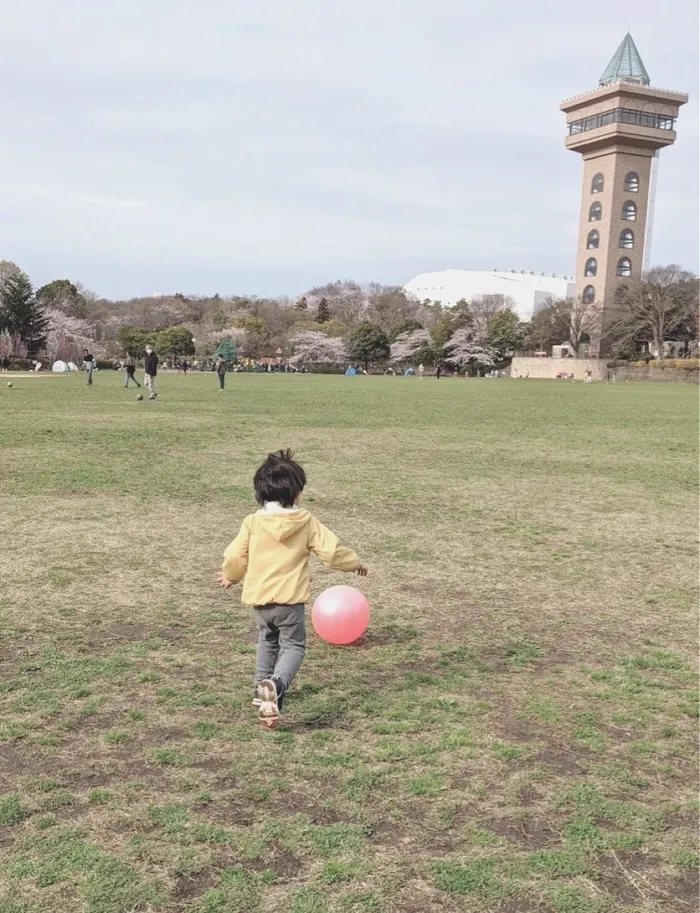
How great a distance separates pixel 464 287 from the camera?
146125mm

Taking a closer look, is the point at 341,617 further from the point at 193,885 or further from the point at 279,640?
the point at 193,885

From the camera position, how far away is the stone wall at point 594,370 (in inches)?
2554

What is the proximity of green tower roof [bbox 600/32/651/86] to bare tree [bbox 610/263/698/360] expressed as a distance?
2945 cm

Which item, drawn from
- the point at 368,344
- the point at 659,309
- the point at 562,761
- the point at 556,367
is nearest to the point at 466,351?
the point at 556,367

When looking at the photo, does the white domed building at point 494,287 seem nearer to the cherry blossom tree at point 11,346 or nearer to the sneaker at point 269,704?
the cherry blossom tree at point 11,346

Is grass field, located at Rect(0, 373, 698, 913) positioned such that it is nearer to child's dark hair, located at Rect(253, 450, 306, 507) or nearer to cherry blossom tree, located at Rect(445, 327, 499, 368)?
child's dark hair, located at Rect(253, 450, 306, 507)

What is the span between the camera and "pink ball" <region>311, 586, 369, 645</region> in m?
4.57

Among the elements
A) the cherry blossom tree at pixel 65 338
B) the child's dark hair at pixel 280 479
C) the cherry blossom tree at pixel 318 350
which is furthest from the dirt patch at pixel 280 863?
the cherry blossom tree at pixel 318 350

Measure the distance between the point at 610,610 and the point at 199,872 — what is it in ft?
12.4

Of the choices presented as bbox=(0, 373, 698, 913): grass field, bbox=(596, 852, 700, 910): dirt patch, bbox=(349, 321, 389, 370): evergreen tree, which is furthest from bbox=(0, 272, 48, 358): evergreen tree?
bbox=(596, 852, 700, 910): dirt patch

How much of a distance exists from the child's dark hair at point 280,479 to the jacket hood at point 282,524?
0.23 ft

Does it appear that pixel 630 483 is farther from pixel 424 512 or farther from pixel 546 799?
pixel 546 799

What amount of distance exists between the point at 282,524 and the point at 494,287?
141 m

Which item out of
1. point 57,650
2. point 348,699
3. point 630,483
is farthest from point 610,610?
point 630,483
